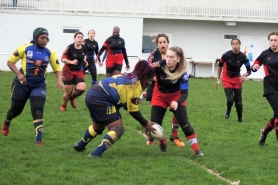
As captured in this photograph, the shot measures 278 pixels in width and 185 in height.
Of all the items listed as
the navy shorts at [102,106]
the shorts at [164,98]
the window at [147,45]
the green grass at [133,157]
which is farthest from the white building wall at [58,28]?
the navy shorts at [102,106]

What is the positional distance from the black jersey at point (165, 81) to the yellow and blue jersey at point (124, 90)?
84 cm

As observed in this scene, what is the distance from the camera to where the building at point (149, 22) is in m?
32.4

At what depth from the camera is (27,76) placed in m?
9.89

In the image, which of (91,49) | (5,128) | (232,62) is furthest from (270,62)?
(91,49)

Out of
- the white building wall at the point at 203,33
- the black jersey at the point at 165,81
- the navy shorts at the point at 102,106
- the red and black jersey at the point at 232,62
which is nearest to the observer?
Answer: the navy shorts at the point at 102,106

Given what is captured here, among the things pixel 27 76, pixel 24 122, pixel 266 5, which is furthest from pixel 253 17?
pixel 27 76

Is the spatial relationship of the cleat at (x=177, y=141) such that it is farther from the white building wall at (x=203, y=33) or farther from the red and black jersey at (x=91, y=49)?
the white building wall at (x=203, y=33)

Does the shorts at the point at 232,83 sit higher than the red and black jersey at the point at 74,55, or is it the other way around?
the red and black jersey at the point at 74,55

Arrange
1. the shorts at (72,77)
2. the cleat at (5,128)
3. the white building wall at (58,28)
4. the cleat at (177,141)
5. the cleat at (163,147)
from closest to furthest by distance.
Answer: the cleat at (163,147) → the cleat at (177,141) → the cleat at (5,128) → the shorts at (72,77) → the white building wall at (58,28)

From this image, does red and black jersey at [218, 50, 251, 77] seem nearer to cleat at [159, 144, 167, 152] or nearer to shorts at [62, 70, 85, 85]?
shorts at [62, 70, 85, 85]

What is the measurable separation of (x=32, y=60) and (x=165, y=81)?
7.14 ft

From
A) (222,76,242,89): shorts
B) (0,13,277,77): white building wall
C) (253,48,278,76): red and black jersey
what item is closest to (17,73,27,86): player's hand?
(253,48,278,76): red and black jersey

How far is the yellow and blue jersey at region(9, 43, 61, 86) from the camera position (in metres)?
9.83

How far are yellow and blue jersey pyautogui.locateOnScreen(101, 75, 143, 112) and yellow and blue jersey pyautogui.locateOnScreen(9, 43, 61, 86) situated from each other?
1.69 metres
